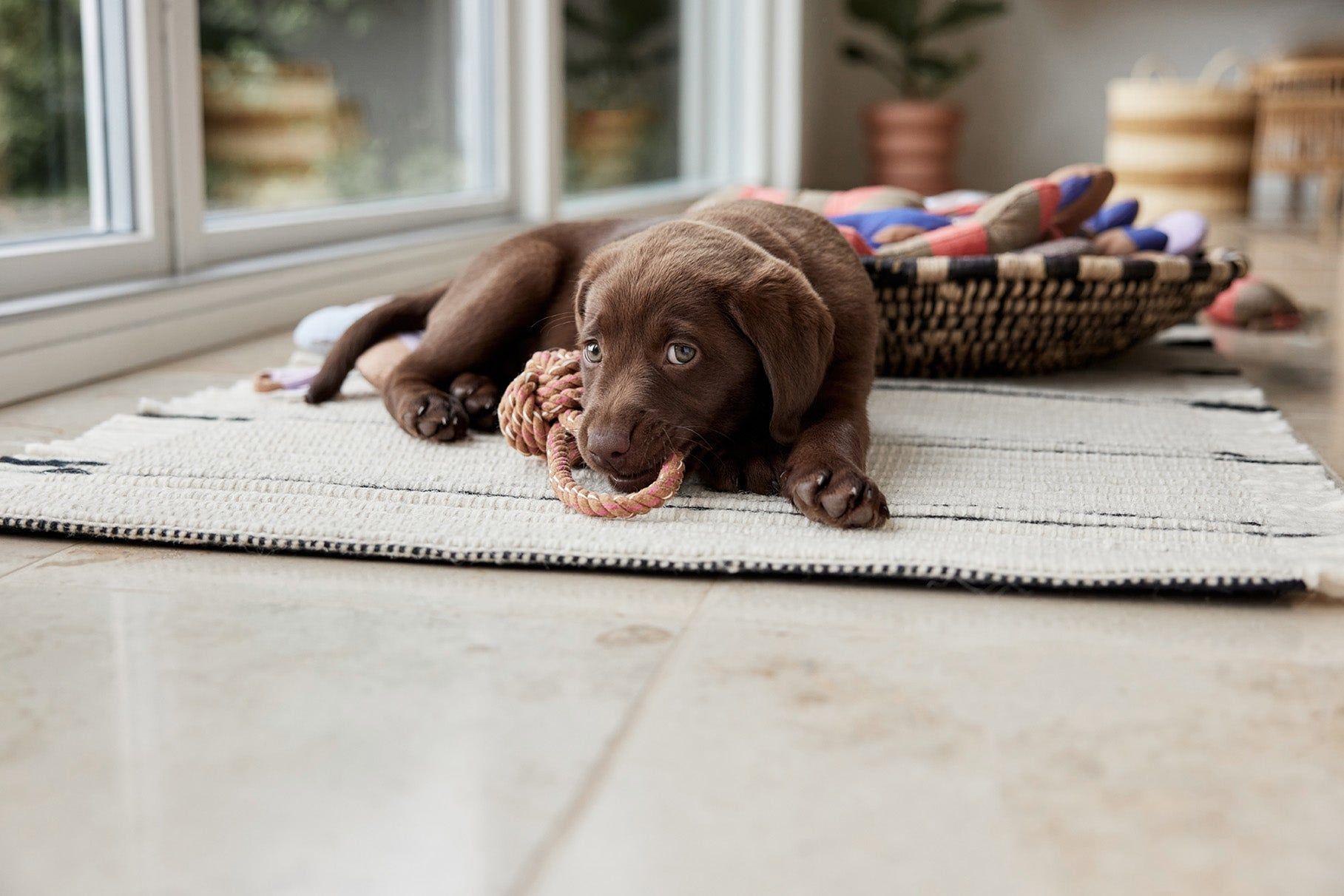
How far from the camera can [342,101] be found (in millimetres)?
4012

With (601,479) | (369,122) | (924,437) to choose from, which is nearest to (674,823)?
(601,479)

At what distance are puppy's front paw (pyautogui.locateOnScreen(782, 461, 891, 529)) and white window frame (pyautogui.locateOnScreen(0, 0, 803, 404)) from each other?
1.51m

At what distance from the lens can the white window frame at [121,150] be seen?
2.79 meters

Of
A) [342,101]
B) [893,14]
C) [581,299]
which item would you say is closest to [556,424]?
[581,299]

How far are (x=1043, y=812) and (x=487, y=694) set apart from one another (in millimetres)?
480

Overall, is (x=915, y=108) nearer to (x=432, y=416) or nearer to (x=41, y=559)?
(x=432, y=416)

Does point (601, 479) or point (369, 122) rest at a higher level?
point (369, 122)

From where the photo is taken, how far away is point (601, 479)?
182 cm

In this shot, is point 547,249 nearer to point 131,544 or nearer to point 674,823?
point 131,544

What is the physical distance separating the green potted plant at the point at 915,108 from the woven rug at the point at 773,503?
617 centimetres

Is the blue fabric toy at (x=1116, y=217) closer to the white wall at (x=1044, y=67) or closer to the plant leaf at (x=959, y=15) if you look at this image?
the plant leaf at (x=959, y=15)

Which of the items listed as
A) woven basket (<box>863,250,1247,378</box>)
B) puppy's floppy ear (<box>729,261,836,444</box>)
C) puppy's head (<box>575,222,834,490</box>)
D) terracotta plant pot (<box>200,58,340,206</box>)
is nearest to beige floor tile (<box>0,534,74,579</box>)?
puppy's head (<box>575,222,834,490</box>)

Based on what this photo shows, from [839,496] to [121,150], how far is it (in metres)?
2.02

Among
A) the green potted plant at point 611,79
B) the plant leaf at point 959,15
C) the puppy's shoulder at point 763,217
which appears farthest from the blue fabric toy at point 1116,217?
the plant leaf at point 959,15
